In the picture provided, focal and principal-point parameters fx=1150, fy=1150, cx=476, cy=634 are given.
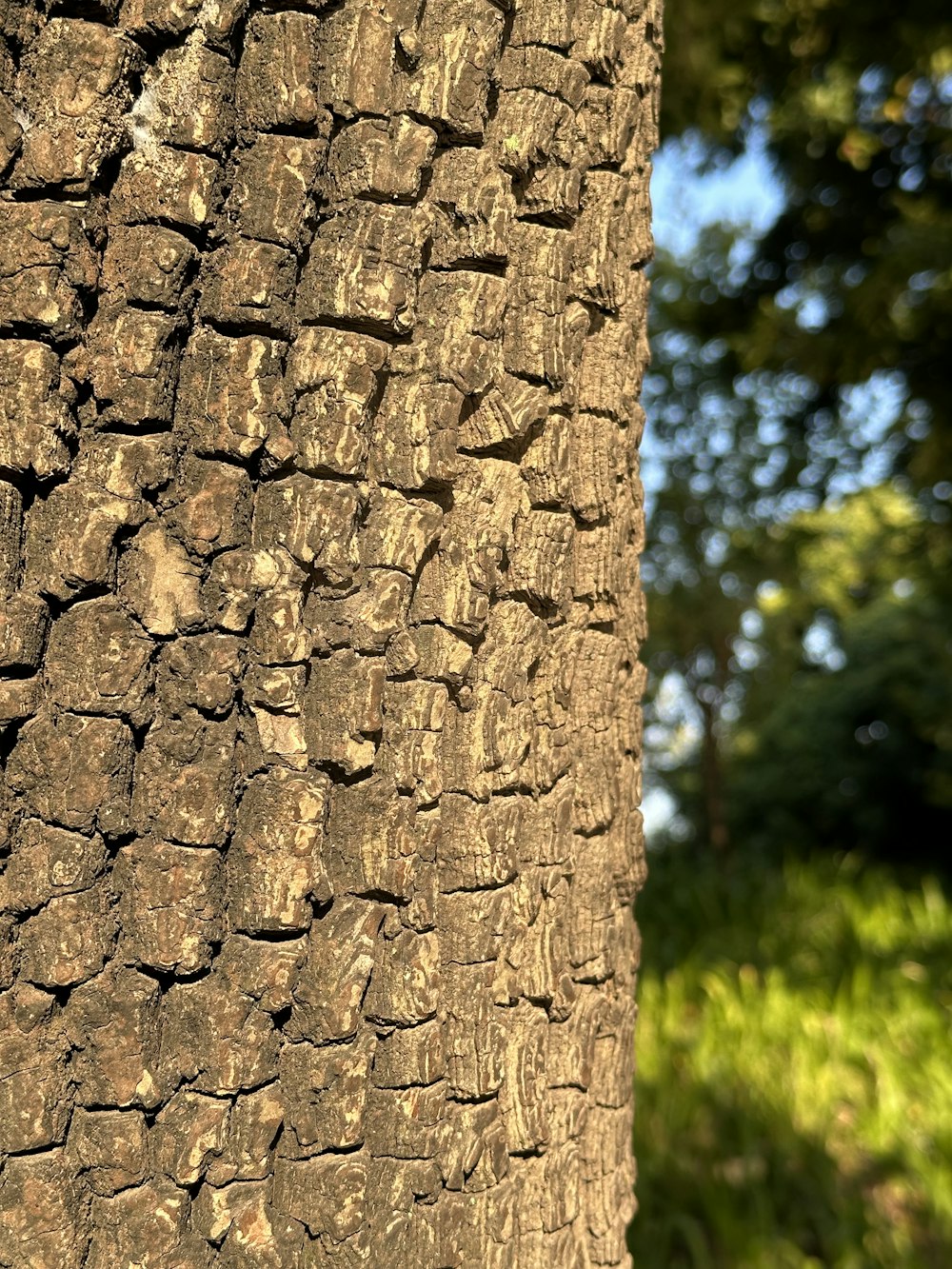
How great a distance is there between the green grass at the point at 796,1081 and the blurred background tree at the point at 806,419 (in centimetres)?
214

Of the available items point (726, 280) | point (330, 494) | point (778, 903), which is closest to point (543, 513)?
point (330, 494)

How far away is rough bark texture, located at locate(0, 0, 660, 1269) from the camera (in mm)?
1005

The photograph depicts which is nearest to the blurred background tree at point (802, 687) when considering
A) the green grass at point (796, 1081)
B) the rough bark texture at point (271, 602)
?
the green grass at point (796, 1081)

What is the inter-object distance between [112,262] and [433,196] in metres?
0.30

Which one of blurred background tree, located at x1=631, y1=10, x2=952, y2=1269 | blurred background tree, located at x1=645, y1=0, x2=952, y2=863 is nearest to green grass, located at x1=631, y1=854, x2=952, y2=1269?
blurred background tree, located at x1=631, y1=10, x2=952, y2=1269

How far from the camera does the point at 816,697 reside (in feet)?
29.1

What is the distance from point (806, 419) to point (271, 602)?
6.13m

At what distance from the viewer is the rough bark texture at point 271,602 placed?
1005 millimetres

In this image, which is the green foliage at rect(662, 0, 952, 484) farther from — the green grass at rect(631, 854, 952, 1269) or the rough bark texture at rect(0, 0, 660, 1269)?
the rough bark texture at rect(0, 0, 660, 1269)

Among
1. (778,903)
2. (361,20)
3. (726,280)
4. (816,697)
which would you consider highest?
(726,280)

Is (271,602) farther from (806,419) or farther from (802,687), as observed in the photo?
(802,687)

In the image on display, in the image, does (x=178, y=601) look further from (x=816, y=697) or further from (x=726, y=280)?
(x=816, y=697)

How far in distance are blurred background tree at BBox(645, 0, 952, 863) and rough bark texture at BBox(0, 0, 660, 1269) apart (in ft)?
12.6

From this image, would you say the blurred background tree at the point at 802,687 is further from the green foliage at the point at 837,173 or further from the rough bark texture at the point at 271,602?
the rough bark texture at the point at 271,602
